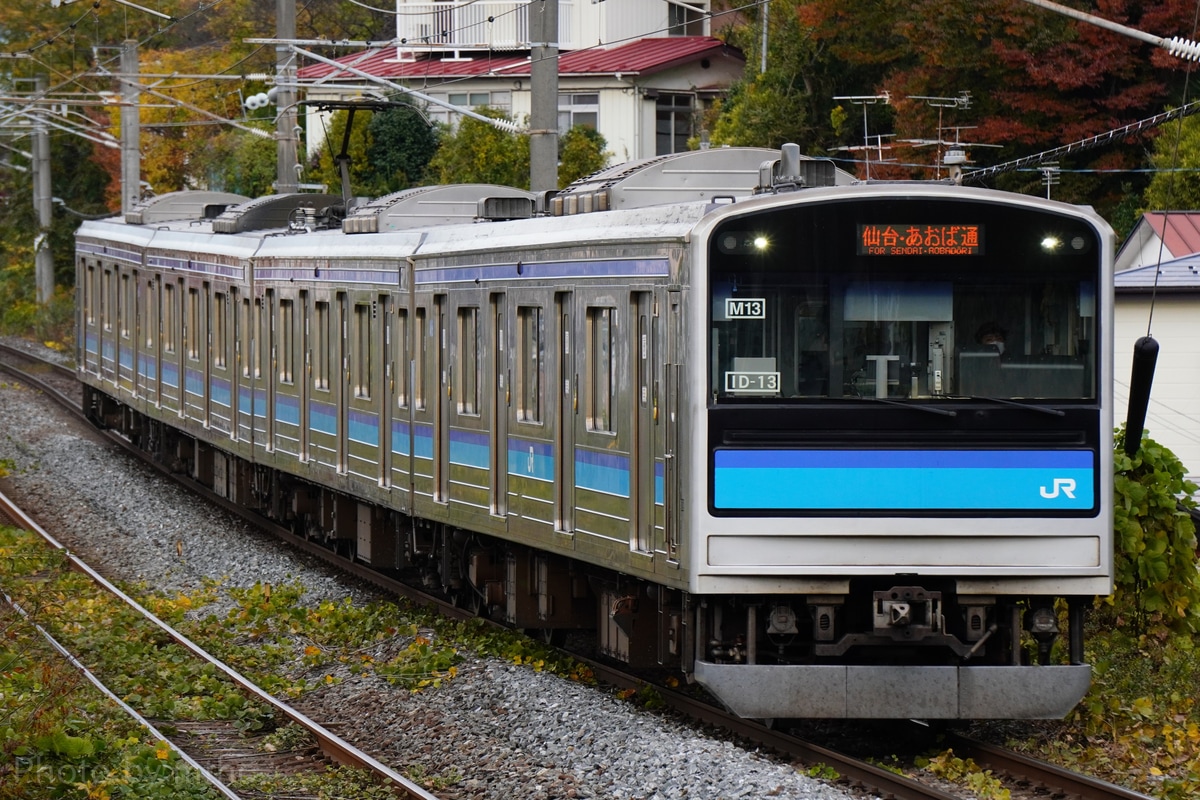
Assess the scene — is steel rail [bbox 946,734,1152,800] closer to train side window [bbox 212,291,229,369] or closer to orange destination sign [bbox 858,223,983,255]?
orange destination sign [bbox 858,223,983,255]

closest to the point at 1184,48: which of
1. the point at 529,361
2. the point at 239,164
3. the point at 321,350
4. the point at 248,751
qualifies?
the point at 529,361

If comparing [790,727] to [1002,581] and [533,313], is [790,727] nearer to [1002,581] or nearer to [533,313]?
[1002,581]

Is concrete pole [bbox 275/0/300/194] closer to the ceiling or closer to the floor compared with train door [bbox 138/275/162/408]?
closer to the ceiling

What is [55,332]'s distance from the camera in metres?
42.9

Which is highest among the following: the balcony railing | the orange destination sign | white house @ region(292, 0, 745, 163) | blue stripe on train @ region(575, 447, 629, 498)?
the balcony railing

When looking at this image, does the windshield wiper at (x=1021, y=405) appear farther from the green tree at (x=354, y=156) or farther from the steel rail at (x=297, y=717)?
the green tree at (x=354, y=156)

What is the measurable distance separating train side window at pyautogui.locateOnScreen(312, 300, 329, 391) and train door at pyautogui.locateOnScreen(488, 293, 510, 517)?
4171 millimetres

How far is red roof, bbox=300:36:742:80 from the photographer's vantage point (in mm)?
40094

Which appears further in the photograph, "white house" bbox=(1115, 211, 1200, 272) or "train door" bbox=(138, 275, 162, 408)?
"train door" bbox=(138, 275, 162, 408)

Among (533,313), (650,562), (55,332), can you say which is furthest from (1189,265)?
(55,332)

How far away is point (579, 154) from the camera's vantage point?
1502 inches

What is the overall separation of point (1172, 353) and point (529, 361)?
387 inches

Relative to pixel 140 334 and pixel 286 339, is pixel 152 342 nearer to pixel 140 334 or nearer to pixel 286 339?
pixel 140 334

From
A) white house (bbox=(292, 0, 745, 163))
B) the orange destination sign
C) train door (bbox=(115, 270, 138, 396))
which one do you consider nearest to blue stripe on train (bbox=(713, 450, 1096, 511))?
the orange destination sign
